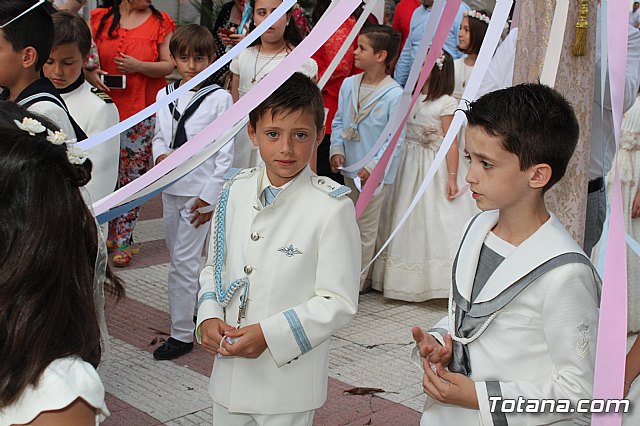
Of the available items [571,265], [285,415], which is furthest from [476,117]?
[285,415]

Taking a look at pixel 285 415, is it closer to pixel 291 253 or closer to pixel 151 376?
pixel 291 253

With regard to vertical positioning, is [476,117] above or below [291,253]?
above

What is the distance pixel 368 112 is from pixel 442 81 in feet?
1.82

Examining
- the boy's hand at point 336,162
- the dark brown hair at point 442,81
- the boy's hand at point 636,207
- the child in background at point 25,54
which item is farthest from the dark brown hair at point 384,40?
the child in background at point 25,54

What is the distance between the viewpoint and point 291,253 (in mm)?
2492

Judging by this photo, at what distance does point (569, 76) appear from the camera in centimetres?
268

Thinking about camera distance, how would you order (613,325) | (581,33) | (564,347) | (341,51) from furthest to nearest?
(341,51) < (581,33) < (564,347) < (613,325)

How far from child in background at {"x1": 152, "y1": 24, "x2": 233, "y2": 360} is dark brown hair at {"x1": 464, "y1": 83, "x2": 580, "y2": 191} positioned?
230cm

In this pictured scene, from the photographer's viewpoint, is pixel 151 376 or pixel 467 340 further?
pixel 151 376

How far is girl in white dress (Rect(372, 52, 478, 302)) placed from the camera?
5.38m

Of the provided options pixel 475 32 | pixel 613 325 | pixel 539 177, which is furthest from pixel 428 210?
pixel 613 325

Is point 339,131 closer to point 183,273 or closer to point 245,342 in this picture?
point 183,273

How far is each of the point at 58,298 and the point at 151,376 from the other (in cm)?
265

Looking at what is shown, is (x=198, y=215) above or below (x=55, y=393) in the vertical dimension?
below
